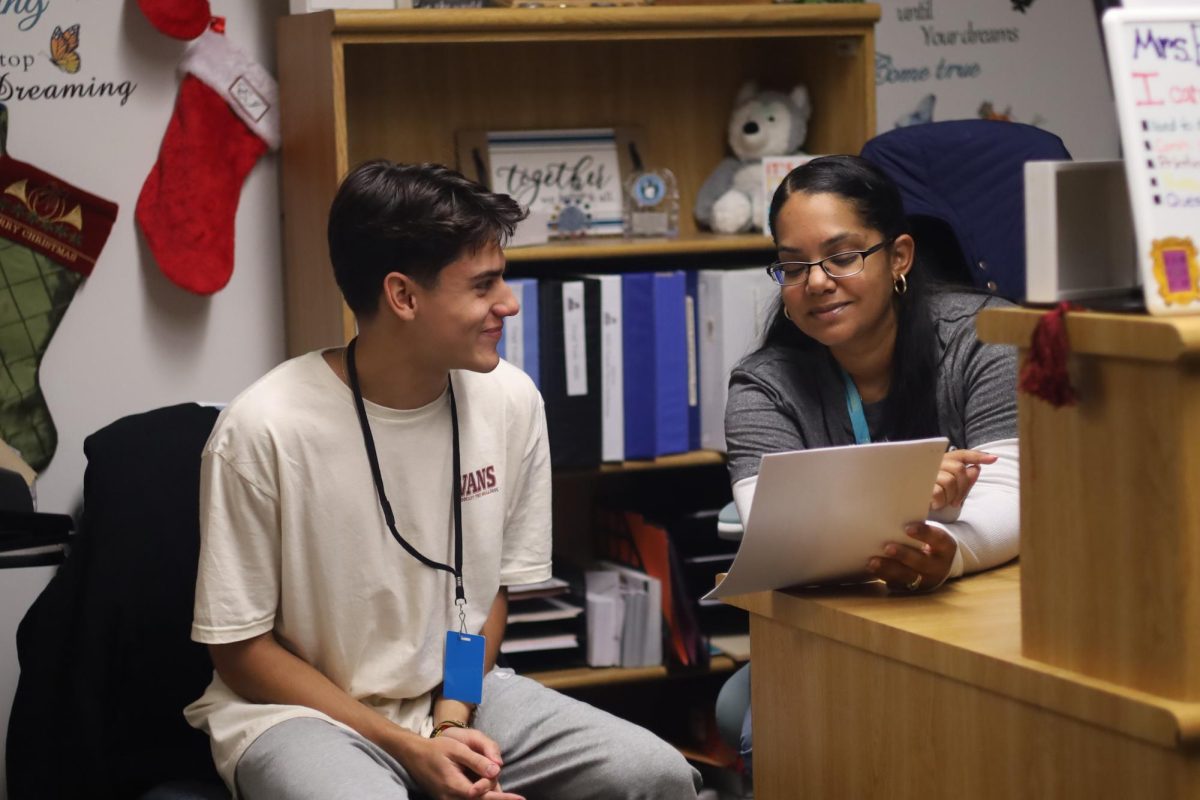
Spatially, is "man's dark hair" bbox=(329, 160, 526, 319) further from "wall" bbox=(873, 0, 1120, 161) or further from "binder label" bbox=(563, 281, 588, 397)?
"wall" bbox=(873, 0, 1120, 161)

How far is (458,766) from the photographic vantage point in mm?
1681

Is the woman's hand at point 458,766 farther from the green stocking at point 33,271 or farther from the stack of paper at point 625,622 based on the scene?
the green stocking at point 33,271

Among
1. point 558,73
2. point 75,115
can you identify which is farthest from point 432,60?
point 75,115

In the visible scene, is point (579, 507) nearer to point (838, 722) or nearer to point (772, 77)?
point (772, 77)

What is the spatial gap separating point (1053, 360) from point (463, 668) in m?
0.87

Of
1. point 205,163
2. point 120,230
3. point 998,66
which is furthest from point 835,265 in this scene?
point 998,66

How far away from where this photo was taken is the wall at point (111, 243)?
2.54m

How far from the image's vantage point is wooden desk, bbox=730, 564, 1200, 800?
121 centimetres

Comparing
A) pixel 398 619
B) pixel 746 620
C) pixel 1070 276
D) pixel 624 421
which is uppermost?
pixel 1070 276

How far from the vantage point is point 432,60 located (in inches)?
110

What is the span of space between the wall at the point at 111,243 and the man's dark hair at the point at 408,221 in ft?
3.06

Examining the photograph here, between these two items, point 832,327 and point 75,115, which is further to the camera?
point 75,115

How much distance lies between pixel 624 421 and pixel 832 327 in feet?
2.71

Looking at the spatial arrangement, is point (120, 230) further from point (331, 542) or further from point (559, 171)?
point (331, 542)
